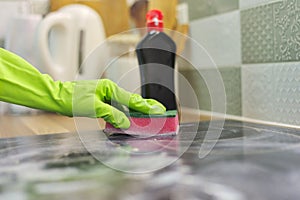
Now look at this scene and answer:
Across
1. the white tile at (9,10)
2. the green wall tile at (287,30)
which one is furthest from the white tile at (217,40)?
the white tile at (9,10)

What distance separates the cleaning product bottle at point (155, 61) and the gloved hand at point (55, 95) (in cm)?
16

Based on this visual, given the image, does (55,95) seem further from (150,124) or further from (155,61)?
(155,61)

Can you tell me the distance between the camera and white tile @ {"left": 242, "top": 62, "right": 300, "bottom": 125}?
2.47ft

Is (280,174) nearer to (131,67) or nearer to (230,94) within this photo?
(230,94)


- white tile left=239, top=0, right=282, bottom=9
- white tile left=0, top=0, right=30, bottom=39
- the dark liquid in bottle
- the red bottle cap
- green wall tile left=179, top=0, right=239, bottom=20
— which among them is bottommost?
the dark liquid in bottle

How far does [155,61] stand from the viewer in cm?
85

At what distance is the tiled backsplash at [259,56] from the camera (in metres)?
0.76

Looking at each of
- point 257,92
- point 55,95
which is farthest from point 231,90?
point 55,95

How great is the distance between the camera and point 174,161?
52 cm

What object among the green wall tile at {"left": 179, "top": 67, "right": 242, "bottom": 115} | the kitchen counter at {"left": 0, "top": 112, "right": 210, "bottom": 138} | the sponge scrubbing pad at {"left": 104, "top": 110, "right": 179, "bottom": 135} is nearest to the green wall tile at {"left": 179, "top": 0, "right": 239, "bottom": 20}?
the green wall tile at {"left": 179, "top": 67, "right": 242, "bottom": 115}

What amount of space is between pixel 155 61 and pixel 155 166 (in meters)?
0.39

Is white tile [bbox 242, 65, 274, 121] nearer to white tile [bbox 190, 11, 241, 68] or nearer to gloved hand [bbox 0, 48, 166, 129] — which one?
white tile [bbox 190, 11, 241, 68]

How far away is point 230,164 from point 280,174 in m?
0.07

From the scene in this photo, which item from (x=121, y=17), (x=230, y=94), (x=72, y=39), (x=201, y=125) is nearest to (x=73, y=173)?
(x=201, y=125)
